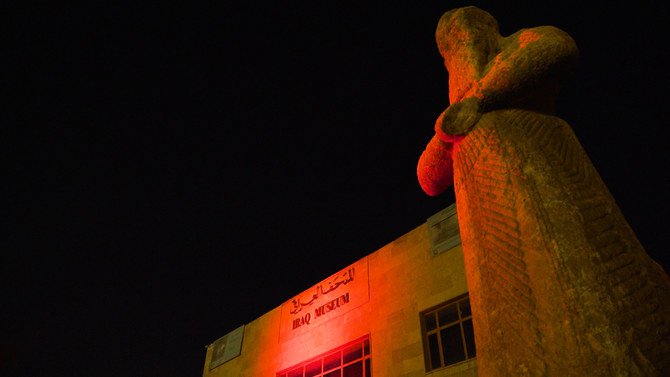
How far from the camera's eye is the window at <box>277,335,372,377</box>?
10.8m

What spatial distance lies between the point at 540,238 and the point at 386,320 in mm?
9191

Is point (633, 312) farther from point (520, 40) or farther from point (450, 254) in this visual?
point (450, 254)

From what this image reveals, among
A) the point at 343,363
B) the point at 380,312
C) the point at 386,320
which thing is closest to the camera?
the point at 386,320

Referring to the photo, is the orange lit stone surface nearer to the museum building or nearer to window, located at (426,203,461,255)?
the museum building

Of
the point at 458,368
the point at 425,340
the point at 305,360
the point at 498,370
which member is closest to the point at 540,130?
the point at 498,370

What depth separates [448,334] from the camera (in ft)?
30.3

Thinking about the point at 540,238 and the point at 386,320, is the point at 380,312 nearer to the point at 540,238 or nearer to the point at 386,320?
the point at 386,320

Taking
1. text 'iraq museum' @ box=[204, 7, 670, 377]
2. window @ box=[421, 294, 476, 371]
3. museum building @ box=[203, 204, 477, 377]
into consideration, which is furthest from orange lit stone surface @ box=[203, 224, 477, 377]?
text 'iraq museum' @ box=[204, 7, 670, 377]

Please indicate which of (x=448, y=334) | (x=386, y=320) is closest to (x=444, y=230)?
(x=448, y=334)

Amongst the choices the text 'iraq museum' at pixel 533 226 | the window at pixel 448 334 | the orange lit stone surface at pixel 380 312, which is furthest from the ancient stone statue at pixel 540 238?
the orange lit stone surface at pixel 380 312

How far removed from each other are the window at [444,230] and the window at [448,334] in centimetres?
132

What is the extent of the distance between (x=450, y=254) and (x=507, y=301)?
26.8ft

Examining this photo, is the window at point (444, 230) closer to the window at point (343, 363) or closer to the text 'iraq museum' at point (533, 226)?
the window at point (343, 363)

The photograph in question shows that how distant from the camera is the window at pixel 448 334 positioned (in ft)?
28.9
